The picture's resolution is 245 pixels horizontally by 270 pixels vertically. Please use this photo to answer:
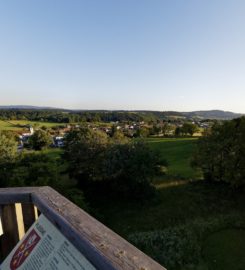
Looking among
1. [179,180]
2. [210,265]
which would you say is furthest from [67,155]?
[210,265]

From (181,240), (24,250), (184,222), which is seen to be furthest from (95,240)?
(184,222)

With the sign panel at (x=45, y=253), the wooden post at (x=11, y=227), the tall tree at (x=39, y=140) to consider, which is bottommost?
the tall tree at (x=39, y=140)

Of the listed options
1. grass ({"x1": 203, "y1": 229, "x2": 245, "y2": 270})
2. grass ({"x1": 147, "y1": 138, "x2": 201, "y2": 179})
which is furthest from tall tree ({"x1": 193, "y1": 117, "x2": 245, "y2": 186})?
grass ({"x1": 203, "y1": 229, "x2": 245, "y2": 270})

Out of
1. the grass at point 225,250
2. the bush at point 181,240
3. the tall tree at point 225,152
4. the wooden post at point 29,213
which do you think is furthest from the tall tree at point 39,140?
the wooden post at point 29,213

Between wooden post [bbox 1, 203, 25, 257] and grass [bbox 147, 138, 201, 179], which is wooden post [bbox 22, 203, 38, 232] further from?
grass [bbox 147, 138, 201, 179]

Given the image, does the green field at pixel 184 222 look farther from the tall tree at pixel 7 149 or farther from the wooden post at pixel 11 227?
the wooden post at pixel 11 227
